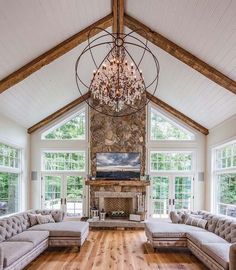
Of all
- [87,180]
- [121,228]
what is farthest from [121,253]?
[87,180]

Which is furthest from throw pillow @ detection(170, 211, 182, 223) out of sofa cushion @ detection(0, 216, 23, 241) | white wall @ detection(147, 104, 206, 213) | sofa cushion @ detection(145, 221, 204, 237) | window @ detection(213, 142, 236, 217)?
sofa cushion @ detection(0, 216, 23, 241)

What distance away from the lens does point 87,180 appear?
10.1 meters

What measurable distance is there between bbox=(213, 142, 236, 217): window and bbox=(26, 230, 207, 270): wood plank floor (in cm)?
243

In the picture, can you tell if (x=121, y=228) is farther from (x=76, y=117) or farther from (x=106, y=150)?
(x=76, y=117)

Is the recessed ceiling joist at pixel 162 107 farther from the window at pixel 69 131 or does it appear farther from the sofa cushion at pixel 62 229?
the sofa cushion at pixel 62 229

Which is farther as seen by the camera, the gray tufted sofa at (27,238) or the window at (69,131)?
the window at (69,131)

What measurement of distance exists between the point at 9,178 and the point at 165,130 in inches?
213

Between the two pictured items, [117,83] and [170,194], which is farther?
[170,194]

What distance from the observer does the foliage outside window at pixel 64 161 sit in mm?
10711

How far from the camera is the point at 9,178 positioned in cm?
892

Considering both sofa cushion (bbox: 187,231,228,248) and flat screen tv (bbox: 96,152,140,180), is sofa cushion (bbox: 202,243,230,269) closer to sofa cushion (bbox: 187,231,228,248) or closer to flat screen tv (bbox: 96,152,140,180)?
sofa cushion (bbox: 187,231,228,248)

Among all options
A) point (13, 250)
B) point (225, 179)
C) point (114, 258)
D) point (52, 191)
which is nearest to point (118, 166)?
point (52, 191)

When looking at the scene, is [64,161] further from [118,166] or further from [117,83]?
[117,83]

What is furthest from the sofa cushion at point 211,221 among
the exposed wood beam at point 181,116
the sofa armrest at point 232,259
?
the exposed wood beam at point 181,116
